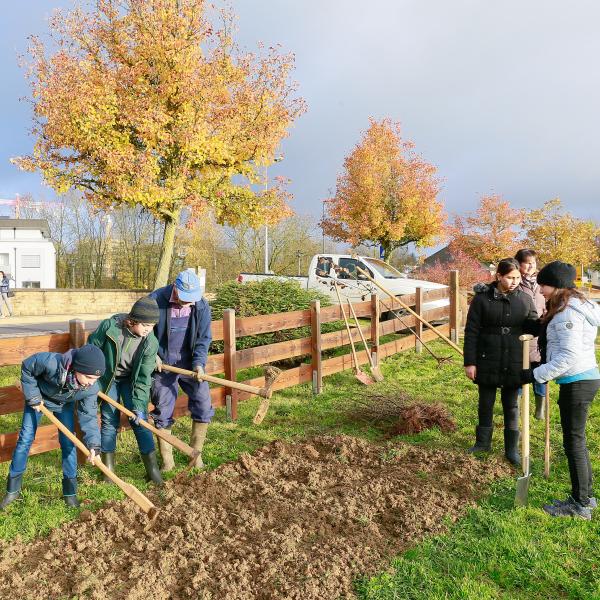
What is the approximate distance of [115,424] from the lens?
13.7 ft

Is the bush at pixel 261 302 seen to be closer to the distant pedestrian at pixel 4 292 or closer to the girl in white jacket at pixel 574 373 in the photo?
the girl in white jacket at pixel 574 373

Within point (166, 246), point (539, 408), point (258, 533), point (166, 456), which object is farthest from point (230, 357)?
point (166, 246)

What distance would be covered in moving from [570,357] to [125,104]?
42.7ft

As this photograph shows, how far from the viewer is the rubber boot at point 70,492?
373 centimetres

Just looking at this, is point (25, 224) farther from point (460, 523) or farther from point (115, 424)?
point (460, 523)

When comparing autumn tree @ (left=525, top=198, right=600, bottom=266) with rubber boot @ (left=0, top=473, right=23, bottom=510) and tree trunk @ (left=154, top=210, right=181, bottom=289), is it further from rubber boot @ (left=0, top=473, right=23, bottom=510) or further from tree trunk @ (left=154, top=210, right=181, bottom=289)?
rubber boot @ (left=0, top=473, right=23, bottom=510)

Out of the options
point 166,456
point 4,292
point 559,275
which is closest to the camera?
point 559,275

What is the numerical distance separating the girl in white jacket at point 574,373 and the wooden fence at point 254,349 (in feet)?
11.2

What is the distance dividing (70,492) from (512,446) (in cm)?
358

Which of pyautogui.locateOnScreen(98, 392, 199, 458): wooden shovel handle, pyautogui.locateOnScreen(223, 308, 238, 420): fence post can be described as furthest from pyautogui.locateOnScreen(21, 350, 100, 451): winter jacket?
pyautogui.locateOnScreen(223, 308, 238, 420): fence post

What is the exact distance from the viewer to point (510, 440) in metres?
4.47

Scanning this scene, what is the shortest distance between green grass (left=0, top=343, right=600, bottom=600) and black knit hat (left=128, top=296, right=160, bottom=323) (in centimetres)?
135

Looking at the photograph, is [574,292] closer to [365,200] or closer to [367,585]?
[367,585]

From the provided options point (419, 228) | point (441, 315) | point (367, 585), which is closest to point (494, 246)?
point (419, 228)
